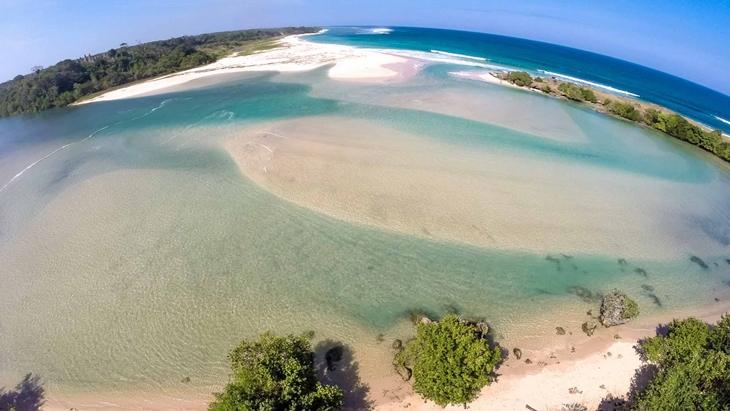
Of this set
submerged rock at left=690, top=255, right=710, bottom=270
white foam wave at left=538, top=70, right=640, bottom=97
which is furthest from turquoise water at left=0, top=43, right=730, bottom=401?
white foam wave at left=538, top=70, right=640, bottom=97

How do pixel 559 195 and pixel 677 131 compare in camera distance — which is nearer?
pixel 559 195

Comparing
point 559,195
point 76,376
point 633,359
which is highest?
point 559,195

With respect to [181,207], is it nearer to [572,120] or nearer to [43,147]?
[43,147]

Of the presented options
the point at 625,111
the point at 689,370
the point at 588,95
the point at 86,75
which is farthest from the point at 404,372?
the point at 86,75

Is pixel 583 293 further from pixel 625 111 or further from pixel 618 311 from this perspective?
pixel 625 111

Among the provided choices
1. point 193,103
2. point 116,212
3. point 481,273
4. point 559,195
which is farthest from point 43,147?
point 559,195

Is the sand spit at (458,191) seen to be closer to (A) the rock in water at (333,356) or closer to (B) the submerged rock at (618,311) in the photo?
(B) the submerged rock at (618,311)

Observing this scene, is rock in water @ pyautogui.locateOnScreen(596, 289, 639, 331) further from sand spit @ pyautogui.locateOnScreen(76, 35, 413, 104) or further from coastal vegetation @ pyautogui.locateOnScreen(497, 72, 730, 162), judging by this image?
sand spit @ pyautogui.locateOnScreen(76, 35, 413, 104)
